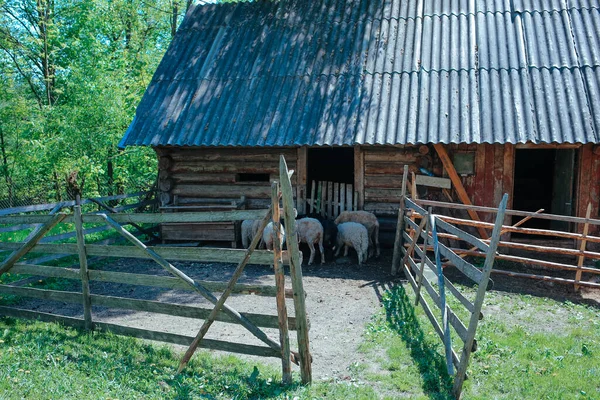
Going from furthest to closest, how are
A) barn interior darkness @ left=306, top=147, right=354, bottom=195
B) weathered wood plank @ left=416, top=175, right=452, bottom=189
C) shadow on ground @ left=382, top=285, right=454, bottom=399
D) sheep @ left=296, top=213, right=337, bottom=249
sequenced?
barn interior darkness @ left=306, top=147, right=354, bottom=195, sheep @ left=296, top=213, right=337, bottom=249, weathered wood plank @ left=416, top=175, right=452, bottom=189, shadow on ground @ left=382, top=285, right=454, bottom=399

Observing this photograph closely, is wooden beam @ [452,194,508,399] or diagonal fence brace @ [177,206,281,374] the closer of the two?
wooden beam @ [452,194,508,399]

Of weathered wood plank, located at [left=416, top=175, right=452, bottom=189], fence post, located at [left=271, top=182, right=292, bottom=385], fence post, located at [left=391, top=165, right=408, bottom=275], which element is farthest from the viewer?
weathered wood plank, located at [left=416, top=175, right=452, bottom=189]

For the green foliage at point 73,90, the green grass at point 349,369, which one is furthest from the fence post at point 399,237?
the green foliage at point 73,90

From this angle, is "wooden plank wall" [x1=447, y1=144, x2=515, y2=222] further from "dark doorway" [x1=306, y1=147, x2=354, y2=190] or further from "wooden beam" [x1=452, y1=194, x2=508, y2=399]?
"wooden beam" [x1=452, y1=194, x2=508, y2=399]

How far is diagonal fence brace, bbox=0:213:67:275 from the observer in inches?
245

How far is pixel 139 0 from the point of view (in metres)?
24.8

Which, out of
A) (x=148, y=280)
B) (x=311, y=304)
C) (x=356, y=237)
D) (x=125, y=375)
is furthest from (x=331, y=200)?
(x=125, y=375)

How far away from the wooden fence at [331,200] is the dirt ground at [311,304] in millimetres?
1477

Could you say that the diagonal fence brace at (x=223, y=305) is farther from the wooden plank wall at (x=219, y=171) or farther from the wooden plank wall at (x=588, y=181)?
the wooden plank wall at (x=588, y=181)

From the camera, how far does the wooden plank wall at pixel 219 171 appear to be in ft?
39.6

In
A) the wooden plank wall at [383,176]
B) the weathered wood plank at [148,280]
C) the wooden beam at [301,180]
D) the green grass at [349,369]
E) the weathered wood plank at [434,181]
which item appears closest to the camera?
the green grass at [349,369]

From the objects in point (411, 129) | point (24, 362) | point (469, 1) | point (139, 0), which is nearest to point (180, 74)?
point (411, 129)

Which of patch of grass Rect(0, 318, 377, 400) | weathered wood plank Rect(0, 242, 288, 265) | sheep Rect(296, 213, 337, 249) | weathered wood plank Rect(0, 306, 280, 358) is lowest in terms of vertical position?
patch of grass Rect(0, 318, 377, 400)

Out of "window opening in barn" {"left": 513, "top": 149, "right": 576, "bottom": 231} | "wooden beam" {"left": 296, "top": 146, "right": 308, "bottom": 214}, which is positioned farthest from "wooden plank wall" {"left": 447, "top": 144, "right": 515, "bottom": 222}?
"window opening in barn" {"left": 513, "top": 149, "right": 576, "bottom": 231}
